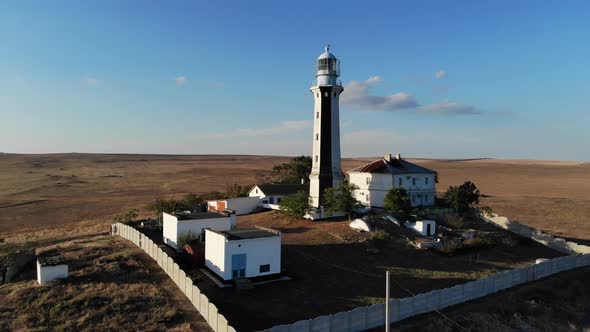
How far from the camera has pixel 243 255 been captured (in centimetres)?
2480

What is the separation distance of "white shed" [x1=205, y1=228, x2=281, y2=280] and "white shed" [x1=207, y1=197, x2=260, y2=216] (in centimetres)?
1926

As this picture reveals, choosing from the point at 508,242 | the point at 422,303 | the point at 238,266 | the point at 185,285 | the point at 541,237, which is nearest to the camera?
the point at 422,303

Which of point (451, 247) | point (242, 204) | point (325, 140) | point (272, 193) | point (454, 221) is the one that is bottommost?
point (451, 247)

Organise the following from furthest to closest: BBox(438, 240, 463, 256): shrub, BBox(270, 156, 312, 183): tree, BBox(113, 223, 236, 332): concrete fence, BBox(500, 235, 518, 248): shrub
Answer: BBox(270, 156, 312, 183): tree < BBox(500, 235, 518, 248): shrub < BBox(438, 240, 463, 256): shrub < BBox(113, 223, 236, 332): concrete fence

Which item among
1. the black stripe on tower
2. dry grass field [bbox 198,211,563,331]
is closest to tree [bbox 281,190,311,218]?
dry grass field [bbox 198,211,563,331]

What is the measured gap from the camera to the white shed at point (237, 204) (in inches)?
1791

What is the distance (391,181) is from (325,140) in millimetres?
8383

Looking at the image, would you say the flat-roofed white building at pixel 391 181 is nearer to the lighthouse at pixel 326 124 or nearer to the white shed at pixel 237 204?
the lighthouse at pixel 326 124

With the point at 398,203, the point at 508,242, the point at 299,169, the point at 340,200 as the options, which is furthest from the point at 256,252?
the point at 299,169

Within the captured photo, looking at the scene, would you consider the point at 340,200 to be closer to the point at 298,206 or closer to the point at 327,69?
the point at 298,206

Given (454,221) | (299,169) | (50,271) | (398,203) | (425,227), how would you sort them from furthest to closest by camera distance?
(299,169) → (454,221) → (398,203) → (425,227) → (50,271)

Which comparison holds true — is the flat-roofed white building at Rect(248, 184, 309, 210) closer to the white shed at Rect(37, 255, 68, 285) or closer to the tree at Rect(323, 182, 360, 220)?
the tree at Rect(323, 182, 360, 220)

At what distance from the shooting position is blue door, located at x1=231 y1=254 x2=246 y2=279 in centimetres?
2446

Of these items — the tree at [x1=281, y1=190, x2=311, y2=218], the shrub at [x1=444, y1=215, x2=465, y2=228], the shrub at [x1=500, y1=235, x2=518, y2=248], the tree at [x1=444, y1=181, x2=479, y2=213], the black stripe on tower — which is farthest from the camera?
the tree at [x1=444, y1=181, x2=479, y2=213]
